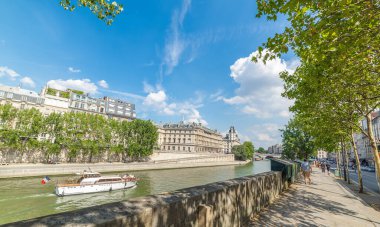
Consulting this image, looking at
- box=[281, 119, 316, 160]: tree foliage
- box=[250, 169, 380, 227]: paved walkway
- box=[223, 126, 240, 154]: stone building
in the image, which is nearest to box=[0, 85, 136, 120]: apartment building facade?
box=[281, 119, 316, 160]: tree foliage

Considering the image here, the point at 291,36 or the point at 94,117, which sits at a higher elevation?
the point at 94,117

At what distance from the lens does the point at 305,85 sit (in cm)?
1045

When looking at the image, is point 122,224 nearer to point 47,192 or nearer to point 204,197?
point 204,197

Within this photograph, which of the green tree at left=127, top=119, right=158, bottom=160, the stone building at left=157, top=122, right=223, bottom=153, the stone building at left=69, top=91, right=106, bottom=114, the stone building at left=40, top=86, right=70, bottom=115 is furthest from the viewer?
the stone building at left=157, top=122, right=223, bottom=153

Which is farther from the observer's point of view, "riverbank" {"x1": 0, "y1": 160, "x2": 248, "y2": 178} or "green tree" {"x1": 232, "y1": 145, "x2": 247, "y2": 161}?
"green tree" {"x1": 232, "y1": 145, "x2": 247, "y2": 161}

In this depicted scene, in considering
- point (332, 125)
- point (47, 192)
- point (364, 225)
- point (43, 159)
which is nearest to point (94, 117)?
point (43, 159)

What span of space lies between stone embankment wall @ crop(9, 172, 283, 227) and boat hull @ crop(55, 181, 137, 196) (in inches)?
1039

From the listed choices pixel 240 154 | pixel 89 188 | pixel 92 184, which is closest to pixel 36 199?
pixel 89 188

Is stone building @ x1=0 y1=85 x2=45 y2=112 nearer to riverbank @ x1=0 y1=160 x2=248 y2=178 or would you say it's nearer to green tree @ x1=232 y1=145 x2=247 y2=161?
riverbank @ x1=0 y1=160 x2=248 y2=178

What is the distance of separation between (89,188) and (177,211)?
28.8 meters

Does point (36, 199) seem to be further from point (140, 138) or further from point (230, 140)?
point (230, 140)

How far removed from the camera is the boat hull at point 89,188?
24558mm

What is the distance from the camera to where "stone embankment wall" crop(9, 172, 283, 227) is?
91.2 inches

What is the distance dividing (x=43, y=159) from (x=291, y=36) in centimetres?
5630
